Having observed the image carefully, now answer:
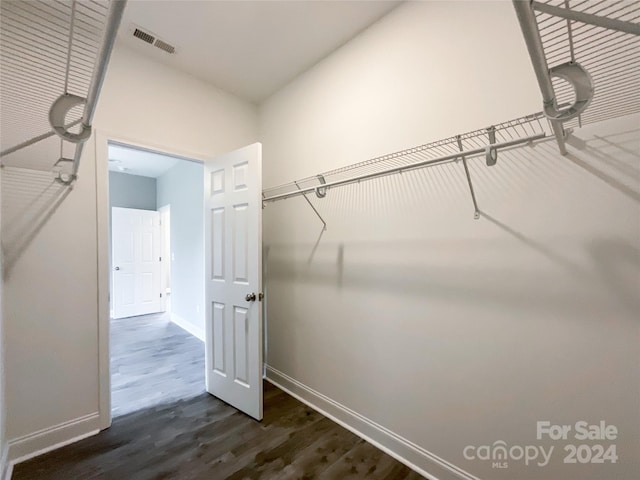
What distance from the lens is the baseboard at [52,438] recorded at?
1.68m

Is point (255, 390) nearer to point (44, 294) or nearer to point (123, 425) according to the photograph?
point (123, 425)

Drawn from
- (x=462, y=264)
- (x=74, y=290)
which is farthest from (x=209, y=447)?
(x=462, y=264)

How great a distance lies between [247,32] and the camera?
6.38ft

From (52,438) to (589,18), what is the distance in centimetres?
323

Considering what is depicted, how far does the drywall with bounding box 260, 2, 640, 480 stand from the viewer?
1.11 m

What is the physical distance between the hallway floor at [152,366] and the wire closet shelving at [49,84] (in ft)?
6.20

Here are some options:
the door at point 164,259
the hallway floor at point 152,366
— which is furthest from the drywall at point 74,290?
the door at point 164,259

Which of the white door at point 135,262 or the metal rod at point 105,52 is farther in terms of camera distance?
the white door at point 135,262

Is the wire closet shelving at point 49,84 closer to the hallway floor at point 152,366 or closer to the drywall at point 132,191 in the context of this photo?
the hallway floor at point 152,366

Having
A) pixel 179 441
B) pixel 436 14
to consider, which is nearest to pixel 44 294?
pixel 179 441

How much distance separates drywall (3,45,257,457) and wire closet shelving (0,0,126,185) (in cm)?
18

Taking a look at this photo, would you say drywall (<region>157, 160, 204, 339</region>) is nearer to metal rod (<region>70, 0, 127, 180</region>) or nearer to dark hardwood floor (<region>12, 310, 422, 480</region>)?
dark hardwood floor (<region>12, 310, 422, 480</region>)

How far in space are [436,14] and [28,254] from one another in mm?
2906

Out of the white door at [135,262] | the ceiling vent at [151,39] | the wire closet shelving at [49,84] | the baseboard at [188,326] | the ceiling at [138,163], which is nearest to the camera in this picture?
the wire closet shelving at [49,84]
